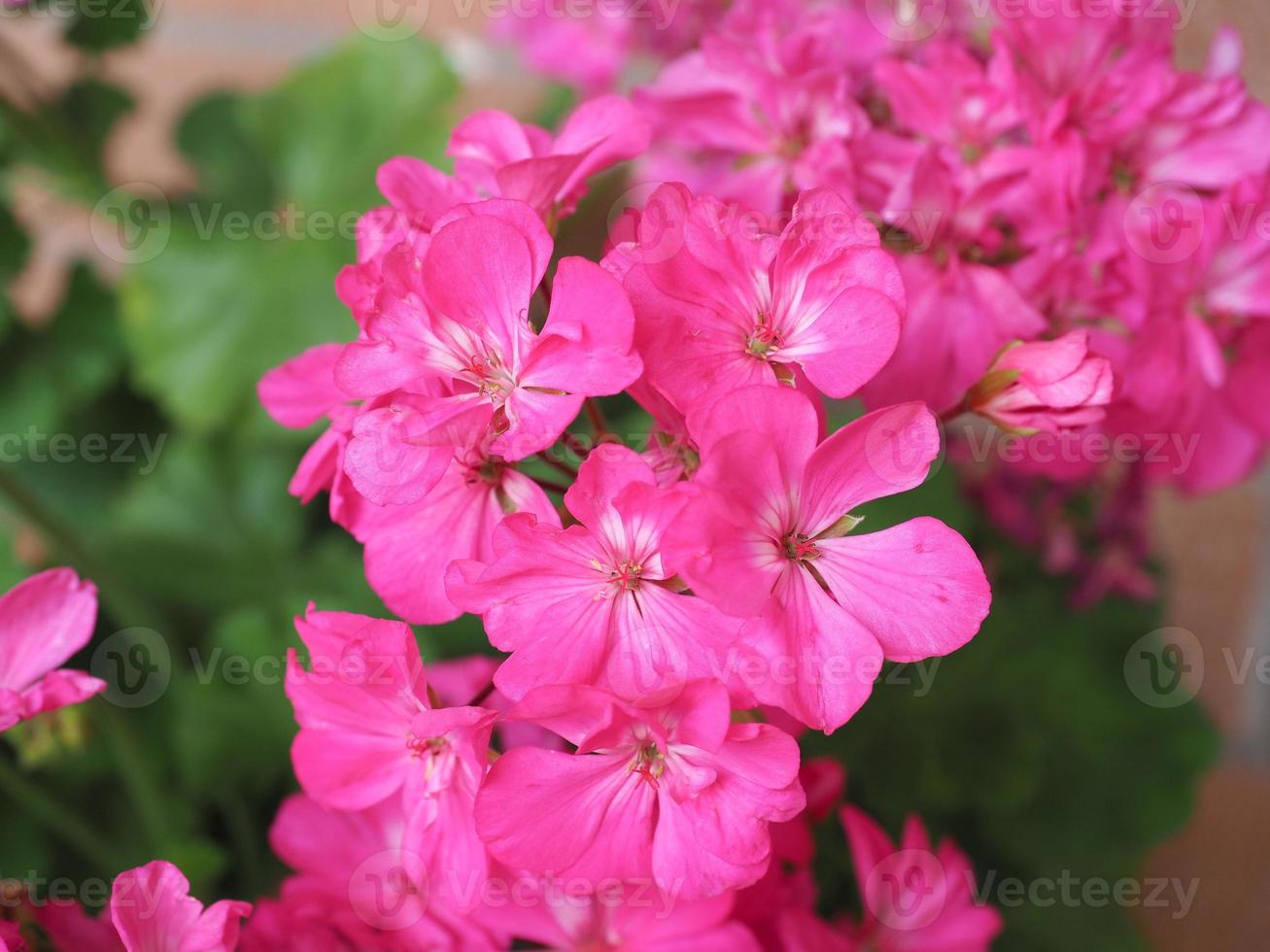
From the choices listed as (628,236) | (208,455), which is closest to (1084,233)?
(628,236)

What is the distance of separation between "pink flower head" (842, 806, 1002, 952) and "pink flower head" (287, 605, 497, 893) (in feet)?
0.64

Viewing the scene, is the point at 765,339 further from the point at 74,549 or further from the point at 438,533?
the point at 74,549

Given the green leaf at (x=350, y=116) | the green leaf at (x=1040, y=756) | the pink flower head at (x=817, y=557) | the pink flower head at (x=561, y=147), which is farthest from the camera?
the green leaf at (x=350, y=116)

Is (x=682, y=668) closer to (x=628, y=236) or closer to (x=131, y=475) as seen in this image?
(x=628, y=236)

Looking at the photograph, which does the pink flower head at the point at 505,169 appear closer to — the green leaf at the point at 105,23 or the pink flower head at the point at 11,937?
the pink flower head at the point at 11,937

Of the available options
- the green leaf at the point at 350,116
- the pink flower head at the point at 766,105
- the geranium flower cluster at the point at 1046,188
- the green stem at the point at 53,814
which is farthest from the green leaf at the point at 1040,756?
the green leaf at the point at 350,116

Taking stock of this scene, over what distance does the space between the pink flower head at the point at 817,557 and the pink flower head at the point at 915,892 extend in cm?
17

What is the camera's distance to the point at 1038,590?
1.02m

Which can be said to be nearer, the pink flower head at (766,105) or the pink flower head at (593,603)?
the pink flower head at (593,603)

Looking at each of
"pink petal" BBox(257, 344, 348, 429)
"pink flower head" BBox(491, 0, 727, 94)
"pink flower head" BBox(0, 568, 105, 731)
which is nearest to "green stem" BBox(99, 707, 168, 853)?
"pink flower head" BBox(0, 568, 105, 731)

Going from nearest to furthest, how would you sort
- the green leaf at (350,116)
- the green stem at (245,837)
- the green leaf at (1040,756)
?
the green stem at (245,837) < the green leaf at (1040,756) < the green leaf at (350,116)

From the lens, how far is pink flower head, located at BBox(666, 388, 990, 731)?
1.20 feet

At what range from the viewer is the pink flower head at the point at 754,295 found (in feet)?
1.31

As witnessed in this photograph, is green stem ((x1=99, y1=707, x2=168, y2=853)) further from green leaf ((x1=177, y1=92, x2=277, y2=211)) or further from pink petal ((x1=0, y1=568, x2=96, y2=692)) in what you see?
green leaf ((x1=177, y1=92, x2=277, y2=211))
